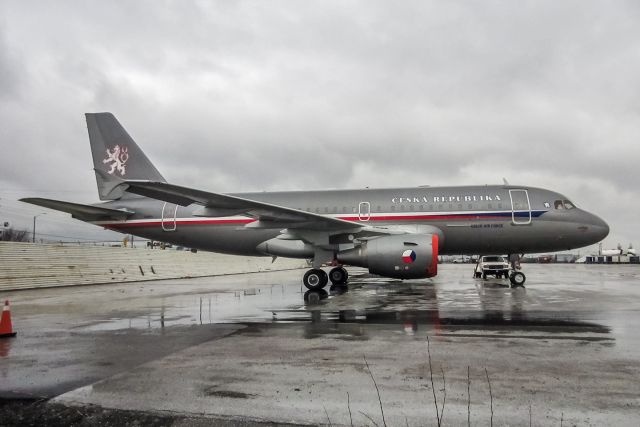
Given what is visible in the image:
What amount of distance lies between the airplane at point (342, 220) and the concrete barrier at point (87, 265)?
26.9ft

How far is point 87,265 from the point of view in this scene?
26.7 metres

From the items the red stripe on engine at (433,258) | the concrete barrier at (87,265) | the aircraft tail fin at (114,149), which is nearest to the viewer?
the red stripe on engine at (433,258)

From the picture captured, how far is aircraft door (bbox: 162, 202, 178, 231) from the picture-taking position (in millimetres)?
17281

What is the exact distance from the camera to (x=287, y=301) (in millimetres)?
13227

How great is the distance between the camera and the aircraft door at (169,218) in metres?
17.3

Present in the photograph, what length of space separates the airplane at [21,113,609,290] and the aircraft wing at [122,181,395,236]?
33mm

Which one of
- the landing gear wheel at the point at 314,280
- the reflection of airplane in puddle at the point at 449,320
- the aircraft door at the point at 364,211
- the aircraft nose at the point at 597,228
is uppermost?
the aircraft door at the point at 364,211

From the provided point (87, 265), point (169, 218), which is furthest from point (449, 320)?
point (87, 265)

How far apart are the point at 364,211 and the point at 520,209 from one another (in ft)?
18.9

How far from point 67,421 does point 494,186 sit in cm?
1583

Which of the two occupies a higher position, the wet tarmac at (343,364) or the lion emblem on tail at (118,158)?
the lion emblem on tail at (118,158)

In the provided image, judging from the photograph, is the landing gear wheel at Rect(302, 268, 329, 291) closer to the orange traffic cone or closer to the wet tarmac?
the wet tarmac

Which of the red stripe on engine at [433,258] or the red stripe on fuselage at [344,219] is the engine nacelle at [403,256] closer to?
the red stripe on engine at [433,258]

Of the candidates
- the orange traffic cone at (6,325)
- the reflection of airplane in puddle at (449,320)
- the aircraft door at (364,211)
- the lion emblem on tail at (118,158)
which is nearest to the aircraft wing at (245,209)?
the aircraft door at (364,211)
